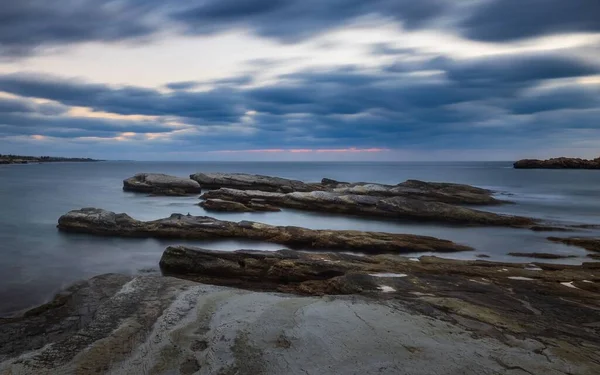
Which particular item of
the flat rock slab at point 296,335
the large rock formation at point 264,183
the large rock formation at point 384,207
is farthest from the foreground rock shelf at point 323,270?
the large rock formation at point 264,183

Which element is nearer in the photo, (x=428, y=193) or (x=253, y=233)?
(x=253, y=233)

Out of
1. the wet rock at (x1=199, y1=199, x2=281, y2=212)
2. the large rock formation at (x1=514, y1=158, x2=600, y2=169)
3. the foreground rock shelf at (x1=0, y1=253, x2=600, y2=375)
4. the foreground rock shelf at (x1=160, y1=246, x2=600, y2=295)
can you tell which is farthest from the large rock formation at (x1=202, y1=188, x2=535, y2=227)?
the large rock formation at (x1=514, y1=158, x2=600, y2=169)

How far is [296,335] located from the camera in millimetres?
6238

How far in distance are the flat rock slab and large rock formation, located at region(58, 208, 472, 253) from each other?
810 centimetres

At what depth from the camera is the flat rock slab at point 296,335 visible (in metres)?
5.40

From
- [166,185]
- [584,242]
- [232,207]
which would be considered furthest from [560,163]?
[232,207]

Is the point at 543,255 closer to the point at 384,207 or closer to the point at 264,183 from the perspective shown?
the point at 384,207

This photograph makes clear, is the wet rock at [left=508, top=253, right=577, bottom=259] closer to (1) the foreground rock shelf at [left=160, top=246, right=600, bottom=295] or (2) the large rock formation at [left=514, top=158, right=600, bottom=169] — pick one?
(1) the foreground rock shelf at [left=160, top=246, right=600, bottom=295]

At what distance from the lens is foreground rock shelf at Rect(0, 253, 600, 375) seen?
5.43 meters

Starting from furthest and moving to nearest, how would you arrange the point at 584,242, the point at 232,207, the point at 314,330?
1. the point at 232,207
2. the point at 584,242
3. the point at 314,330

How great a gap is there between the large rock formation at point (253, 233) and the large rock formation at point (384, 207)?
8.23 m

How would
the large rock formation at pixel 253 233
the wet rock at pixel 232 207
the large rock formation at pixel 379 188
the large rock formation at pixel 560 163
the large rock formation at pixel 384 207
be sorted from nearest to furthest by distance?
the large rock formation at pixel 253 233, the large rock formation at pixel 384 207, the wet rock at pixel 232 207, the large rock formation at pixel 379 188, the large rock formation at pixel 560 163

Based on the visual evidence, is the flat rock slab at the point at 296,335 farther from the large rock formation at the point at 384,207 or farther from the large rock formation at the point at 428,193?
the large rock formation at the point at 428,193

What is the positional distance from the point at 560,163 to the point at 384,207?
475ft
